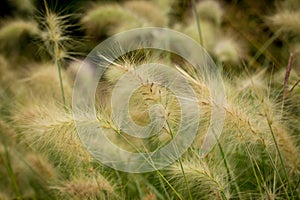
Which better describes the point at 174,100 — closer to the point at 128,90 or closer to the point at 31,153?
the point at 128,90

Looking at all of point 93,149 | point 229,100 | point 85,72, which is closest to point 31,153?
point 85,72

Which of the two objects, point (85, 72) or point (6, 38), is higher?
point (6, 38)

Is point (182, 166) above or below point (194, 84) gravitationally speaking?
below

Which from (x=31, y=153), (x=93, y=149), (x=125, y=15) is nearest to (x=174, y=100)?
(x=93, y=149)

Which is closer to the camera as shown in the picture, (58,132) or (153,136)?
(58,132)

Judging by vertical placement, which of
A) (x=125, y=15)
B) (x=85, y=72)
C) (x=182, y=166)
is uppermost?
(x=125, y=15)

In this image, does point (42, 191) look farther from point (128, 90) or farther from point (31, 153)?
point (128, 90)

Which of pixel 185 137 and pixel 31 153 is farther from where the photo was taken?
pixel 31 153

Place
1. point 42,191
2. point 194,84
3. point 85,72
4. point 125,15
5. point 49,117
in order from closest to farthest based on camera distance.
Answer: point 194,84
point 49,117
point 42,191
point 85,72
point 125,15

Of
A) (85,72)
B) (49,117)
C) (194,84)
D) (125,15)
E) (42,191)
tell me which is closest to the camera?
(194,84)
